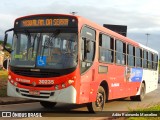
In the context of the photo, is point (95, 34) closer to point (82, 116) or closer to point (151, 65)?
point (82, 116)

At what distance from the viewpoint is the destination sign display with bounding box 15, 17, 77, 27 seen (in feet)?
39.1

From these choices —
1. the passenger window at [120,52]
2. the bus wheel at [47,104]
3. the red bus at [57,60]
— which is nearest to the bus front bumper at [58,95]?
the red bus at [57,60]

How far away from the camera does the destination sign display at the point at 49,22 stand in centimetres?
1191

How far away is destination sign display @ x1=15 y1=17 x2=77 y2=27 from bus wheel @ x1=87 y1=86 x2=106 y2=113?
2.89 metres

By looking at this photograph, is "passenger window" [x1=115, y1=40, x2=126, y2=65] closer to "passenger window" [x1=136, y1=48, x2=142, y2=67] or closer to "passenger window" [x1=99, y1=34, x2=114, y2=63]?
"passenger window" [x1=99, y1=34, x2=114, y2=63]

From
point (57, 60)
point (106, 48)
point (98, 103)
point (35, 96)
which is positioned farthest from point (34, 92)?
point (106, 48)

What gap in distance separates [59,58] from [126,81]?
668 centimetres

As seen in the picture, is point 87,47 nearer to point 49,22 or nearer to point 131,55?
point 49,22

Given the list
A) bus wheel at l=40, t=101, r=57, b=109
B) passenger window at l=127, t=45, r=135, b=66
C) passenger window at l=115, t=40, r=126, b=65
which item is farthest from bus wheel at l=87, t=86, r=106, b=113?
passenger window at l=127, t=45, r=135, b=66

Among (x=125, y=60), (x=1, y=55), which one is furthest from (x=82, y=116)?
(x=1, y=55)

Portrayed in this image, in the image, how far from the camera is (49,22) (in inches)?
476

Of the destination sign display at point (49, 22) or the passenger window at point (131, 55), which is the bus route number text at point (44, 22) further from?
the passenger window at point (131, 55)

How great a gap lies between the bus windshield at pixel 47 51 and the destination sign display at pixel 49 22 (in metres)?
0.31

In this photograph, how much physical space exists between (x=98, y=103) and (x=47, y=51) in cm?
303
